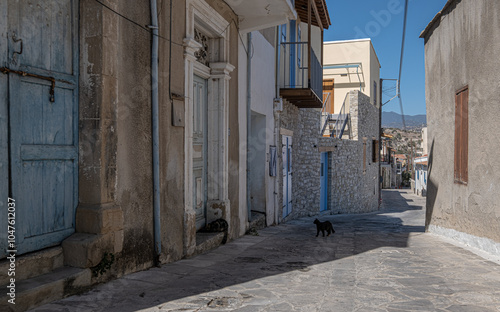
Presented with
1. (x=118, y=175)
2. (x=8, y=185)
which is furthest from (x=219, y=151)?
(x=8, y=185)

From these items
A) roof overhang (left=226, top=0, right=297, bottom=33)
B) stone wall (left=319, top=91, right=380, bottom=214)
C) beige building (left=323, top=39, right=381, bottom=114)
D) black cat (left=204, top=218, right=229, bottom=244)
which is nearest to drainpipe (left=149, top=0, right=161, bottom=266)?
black cat (left=204, top=218, right=229, bottom=244)

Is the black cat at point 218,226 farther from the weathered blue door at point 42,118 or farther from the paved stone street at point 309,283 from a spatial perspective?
the weathered blue door at point 42,118

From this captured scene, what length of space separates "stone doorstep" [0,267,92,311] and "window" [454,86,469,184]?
19.3 feet

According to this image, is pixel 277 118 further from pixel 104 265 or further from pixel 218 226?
pixel 104 265

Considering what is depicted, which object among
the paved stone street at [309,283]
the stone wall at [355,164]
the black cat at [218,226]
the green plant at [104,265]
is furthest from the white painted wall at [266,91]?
the stone wall at [355,164]

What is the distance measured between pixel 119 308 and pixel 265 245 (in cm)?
370

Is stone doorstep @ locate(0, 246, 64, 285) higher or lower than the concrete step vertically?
higher

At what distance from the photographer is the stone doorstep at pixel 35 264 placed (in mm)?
3154

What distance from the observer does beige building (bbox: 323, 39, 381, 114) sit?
25.0 metres

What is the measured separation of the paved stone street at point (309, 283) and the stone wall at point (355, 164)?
9609 mm

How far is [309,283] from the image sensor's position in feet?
14.3

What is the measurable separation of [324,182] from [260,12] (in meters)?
10.1

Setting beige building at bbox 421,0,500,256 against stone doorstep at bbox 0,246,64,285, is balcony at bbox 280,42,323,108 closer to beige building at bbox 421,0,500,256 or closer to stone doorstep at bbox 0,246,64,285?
beige building at bbox 421,0,500,256

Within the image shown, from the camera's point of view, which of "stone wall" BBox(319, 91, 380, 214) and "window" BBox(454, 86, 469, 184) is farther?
"stone wall" BBox(319, 91, 380, 214)
